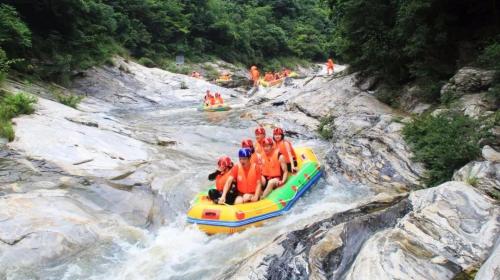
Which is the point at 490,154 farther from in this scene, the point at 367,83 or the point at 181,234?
the point at 367,83

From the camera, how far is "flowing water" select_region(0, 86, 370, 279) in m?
6.04

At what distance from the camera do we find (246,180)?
783 cm

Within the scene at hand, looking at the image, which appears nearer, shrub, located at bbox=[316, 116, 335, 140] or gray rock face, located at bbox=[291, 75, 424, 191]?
gray rock face, located at bbox=[291, 75, 424, 191]

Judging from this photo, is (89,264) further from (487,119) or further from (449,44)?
(449,44)

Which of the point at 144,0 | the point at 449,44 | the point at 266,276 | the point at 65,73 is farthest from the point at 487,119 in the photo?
the point at 144,0

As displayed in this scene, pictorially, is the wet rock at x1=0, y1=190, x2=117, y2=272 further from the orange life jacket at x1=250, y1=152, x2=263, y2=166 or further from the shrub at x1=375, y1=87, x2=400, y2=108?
the shrub at x1=375, y1=87, x2=400, y2=108

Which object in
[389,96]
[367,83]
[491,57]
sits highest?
[491,57]

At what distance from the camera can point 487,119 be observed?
8.16 m

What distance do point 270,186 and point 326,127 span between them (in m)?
6.33

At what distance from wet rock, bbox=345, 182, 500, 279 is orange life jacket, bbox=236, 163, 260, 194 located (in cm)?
301

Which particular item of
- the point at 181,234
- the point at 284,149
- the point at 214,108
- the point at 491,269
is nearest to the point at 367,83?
the point at 214,108

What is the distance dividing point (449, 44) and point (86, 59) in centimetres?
1637

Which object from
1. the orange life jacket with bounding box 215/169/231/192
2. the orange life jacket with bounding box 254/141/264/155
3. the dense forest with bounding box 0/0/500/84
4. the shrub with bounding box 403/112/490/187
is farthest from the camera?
the dense forest with bounding box 0/0/500/84

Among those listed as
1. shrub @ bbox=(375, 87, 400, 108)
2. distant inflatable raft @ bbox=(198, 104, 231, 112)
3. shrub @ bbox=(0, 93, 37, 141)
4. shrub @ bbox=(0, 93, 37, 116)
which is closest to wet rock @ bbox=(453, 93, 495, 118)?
shrub @ bbox=(375, 87, 400, 108)
